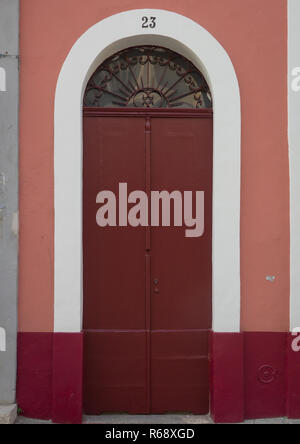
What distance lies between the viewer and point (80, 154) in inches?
234

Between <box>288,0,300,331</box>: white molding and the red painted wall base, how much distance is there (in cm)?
74

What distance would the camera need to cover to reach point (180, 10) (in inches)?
236

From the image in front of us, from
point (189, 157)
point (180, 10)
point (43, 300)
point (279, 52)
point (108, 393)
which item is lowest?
point (108, 393)

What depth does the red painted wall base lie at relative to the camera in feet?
19.0

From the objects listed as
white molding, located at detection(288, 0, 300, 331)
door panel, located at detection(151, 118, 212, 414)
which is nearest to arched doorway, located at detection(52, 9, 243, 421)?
door panel, located at detection(151, 118, 212, 414)

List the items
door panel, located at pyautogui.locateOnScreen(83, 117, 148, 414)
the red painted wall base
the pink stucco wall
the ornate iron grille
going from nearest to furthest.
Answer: the red painted wall base, the pink stucco wall, door panel, located at pyautogui.locateOnScreen(83, 117, 148, 414), the ornate iron grille

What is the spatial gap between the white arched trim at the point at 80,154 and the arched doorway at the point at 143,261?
0.74ft

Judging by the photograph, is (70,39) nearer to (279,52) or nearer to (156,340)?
(279,52)

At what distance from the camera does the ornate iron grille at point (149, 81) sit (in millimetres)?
6223

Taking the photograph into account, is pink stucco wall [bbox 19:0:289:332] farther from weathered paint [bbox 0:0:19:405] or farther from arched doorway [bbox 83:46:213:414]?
arched doorway [bbox 83:46:213:414]

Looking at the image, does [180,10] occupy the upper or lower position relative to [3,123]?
upper

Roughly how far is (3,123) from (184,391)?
11.1 ft

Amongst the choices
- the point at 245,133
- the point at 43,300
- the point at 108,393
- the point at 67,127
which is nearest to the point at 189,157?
the point at 245,133

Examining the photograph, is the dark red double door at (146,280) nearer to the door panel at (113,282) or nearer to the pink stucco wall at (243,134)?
the door panel at (113,282)
